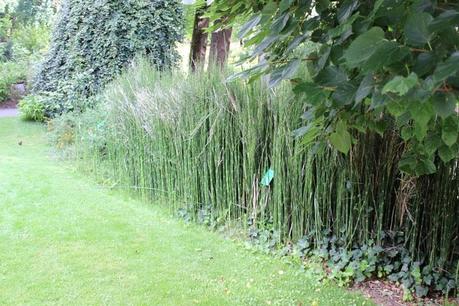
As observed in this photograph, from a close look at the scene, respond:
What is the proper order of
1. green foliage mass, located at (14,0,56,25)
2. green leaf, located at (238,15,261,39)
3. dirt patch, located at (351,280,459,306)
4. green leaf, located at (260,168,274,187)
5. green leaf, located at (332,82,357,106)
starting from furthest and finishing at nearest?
green foliage mass, located at (14,0,56,25) < green leaf, located at (260,168,274,187) < dirt patch, located at (351,280,459,306) < green leaf, located at (238,15,261,39) < green leaf, located at (332,82,357,106)

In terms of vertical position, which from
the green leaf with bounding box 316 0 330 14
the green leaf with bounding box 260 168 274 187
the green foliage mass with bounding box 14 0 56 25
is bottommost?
the green leaf with bounding box 260 168 274 187

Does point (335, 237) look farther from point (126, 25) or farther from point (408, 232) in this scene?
point (126, 25)

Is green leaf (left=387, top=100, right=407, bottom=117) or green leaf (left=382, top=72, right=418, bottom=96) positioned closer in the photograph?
green leaf (left=382, top=72, right=418, bottom=96)

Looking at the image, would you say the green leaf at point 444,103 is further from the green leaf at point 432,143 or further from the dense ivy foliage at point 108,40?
the dense ivy foliage at point 108,40

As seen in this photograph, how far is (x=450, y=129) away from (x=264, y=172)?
2.32m

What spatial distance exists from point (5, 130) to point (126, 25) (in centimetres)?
269

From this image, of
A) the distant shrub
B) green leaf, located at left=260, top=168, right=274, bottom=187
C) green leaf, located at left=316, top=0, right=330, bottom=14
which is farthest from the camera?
the distant shrub

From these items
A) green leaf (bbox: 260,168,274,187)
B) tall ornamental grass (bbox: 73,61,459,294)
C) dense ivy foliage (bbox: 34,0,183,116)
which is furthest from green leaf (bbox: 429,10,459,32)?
dense ivy foliage (bbox: 34,0,183,116)

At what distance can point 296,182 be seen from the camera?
2.96 metres

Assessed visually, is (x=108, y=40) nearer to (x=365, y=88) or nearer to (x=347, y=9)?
(x=347, y=9)

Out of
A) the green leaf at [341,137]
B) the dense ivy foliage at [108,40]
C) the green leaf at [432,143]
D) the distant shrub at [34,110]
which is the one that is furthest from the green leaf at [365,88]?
the distant shrub at [34,110]

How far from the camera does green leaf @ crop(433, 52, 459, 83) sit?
0.71 m

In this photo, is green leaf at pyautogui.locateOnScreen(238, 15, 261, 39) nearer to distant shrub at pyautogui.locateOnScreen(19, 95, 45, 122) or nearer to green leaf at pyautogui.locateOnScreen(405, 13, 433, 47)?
green leaf at pyautogui.locateOnScreen(405, 13, 433, 47)

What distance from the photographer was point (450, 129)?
91 centimetres
